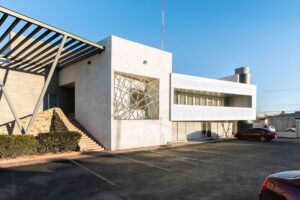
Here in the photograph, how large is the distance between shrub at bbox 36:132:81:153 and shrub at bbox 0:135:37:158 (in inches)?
18.8

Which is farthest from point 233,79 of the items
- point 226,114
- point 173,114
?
point 173,114

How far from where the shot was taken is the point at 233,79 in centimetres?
2869

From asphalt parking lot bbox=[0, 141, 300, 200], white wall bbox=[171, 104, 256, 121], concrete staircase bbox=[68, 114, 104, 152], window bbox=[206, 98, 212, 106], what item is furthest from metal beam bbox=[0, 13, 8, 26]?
window bbox=[206, 98, 212, 106]

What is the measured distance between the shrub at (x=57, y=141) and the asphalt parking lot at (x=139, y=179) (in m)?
2.40

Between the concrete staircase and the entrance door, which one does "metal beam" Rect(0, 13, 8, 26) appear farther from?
the entrance door

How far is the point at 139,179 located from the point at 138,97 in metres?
11.0

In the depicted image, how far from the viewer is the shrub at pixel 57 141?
39.4 ft

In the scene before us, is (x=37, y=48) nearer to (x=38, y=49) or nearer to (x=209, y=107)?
(x=38, y=49)

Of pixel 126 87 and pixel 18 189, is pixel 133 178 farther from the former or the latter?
pixel 126 87

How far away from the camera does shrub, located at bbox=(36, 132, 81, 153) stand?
473 inches

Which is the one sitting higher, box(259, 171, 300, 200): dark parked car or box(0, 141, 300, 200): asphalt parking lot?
box(259, 171, 300, 200): dark parked car

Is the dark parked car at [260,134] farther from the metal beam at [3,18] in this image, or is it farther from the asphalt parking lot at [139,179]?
the metal beam at [3,18]

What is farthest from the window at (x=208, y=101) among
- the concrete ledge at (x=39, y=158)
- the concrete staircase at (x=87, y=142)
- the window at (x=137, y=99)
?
the concrete ledge at (x=39, y=158)

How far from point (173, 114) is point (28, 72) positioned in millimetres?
13579
